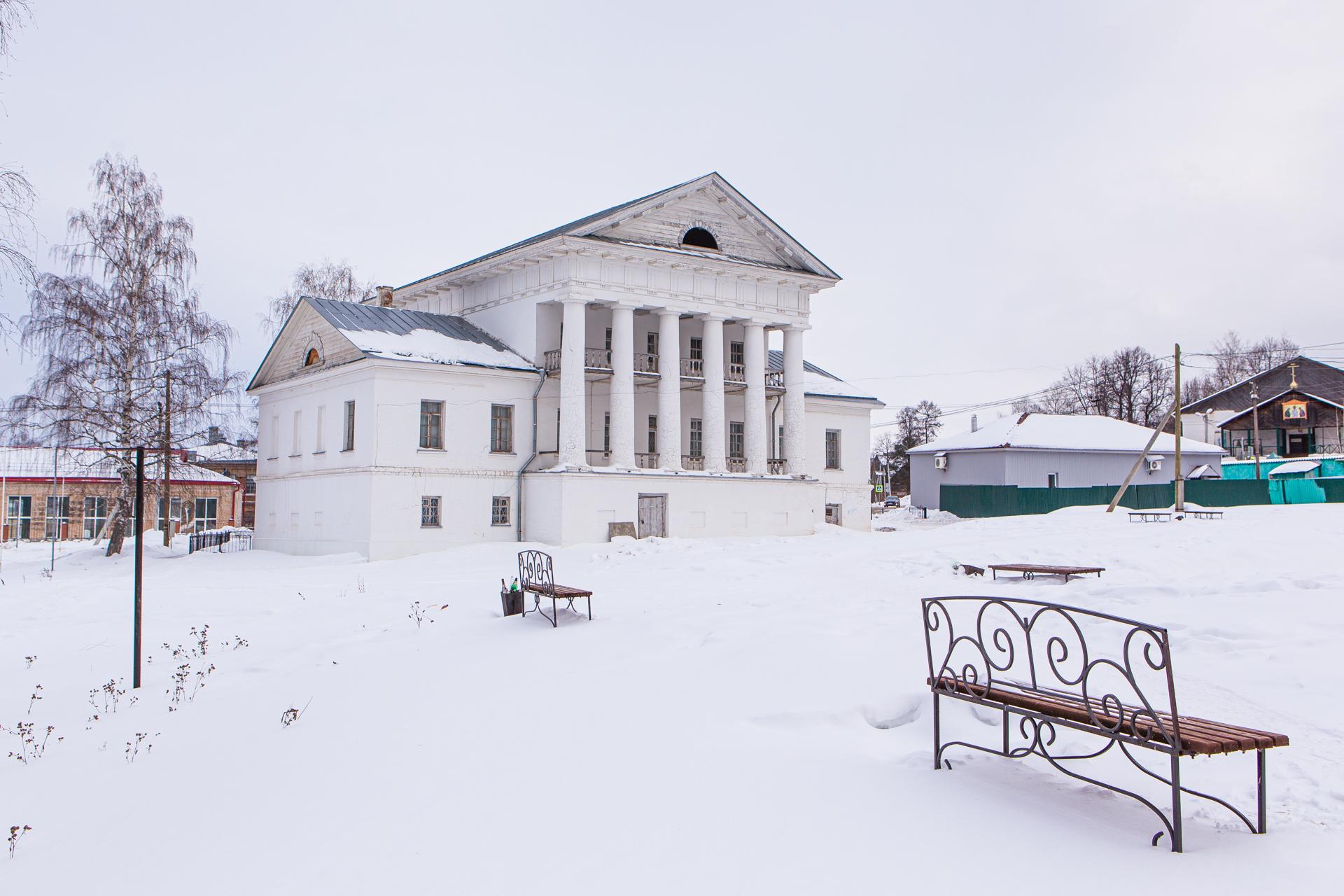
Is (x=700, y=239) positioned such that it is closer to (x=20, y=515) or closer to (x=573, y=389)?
(x=573, y=389)

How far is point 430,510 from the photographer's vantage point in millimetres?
27891

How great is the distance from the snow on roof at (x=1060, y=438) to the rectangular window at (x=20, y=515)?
43175mm

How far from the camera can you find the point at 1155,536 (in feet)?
65.5

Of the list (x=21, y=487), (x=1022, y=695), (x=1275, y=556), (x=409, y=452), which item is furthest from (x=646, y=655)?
(x=21, y=487)

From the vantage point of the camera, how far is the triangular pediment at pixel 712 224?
30.1 metres

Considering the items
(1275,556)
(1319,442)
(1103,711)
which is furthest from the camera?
(1319,442)

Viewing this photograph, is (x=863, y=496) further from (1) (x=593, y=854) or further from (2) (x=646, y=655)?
(1) (x=593, y=854)

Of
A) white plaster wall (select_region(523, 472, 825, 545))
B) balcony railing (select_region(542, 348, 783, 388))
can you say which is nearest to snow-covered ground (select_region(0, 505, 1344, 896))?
white plaster wall (select_region(523, 472, 825, 545))

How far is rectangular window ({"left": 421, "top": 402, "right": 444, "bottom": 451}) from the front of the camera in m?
28.1

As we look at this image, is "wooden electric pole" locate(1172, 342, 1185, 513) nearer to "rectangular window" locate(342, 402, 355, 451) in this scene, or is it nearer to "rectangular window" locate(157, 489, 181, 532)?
"rectangular window" locate(342, 402, 355, 451)

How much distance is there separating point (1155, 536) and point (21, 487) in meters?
46.6

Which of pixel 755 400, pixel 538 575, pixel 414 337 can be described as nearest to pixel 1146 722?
pixel 538 575

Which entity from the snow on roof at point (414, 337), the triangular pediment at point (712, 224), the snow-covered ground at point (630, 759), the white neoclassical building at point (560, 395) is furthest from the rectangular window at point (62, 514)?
the snow-covered ground at point (630, 759)

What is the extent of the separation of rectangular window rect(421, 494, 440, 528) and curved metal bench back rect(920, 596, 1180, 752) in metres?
19.0
